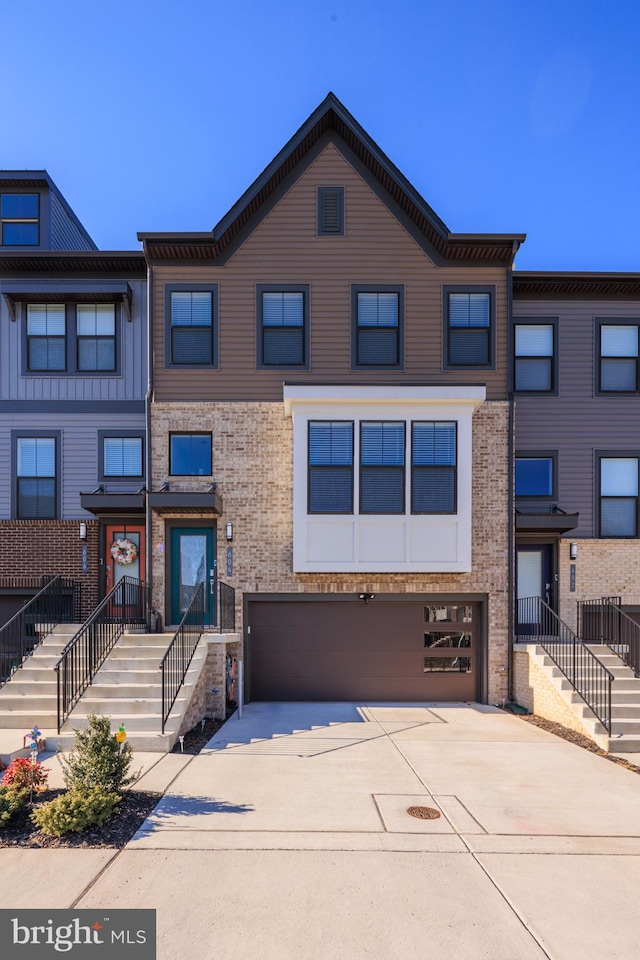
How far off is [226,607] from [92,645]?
2679 mm

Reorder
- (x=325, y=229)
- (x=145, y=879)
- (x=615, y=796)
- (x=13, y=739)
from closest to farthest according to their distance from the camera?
(x=145, y=879) → (x=615, y=796) → (x=13, y=739) → (x=325, y=229)

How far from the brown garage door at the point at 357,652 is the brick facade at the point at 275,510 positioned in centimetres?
43

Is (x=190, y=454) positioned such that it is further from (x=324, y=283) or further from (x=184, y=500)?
(x=324, y=283)

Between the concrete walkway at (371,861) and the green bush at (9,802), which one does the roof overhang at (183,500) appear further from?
the green bush at (9,802)

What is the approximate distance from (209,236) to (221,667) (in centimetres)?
845

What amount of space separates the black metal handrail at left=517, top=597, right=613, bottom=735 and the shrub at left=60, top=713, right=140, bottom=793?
6.94 metres

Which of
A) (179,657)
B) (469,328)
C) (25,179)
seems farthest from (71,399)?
(469,328)

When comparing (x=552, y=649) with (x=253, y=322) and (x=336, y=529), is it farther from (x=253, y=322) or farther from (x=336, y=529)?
(x=253, y=322)

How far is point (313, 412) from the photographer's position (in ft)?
38.4

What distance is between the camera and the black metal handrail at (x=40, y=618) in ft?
36.9

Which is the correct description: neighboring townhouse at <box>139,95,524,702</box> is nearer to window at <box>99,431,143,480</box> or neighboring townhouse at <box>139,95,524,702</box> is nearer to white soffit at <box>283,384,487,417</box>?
white soffit at <box>283,384,487,417</box>

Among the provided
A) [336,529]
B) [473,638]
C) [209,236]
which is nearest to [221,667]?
[336,529]

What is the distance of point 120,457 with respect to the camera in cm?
1303

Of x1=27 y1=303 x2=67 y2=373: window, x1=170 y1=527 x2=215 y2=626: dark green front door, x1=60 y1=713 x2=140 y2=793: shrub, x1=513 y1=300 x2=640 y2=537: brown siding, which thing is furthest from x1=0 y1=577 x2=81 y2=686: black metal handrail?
x1=513 y1=300 x2=640 y2=537: brown siding
